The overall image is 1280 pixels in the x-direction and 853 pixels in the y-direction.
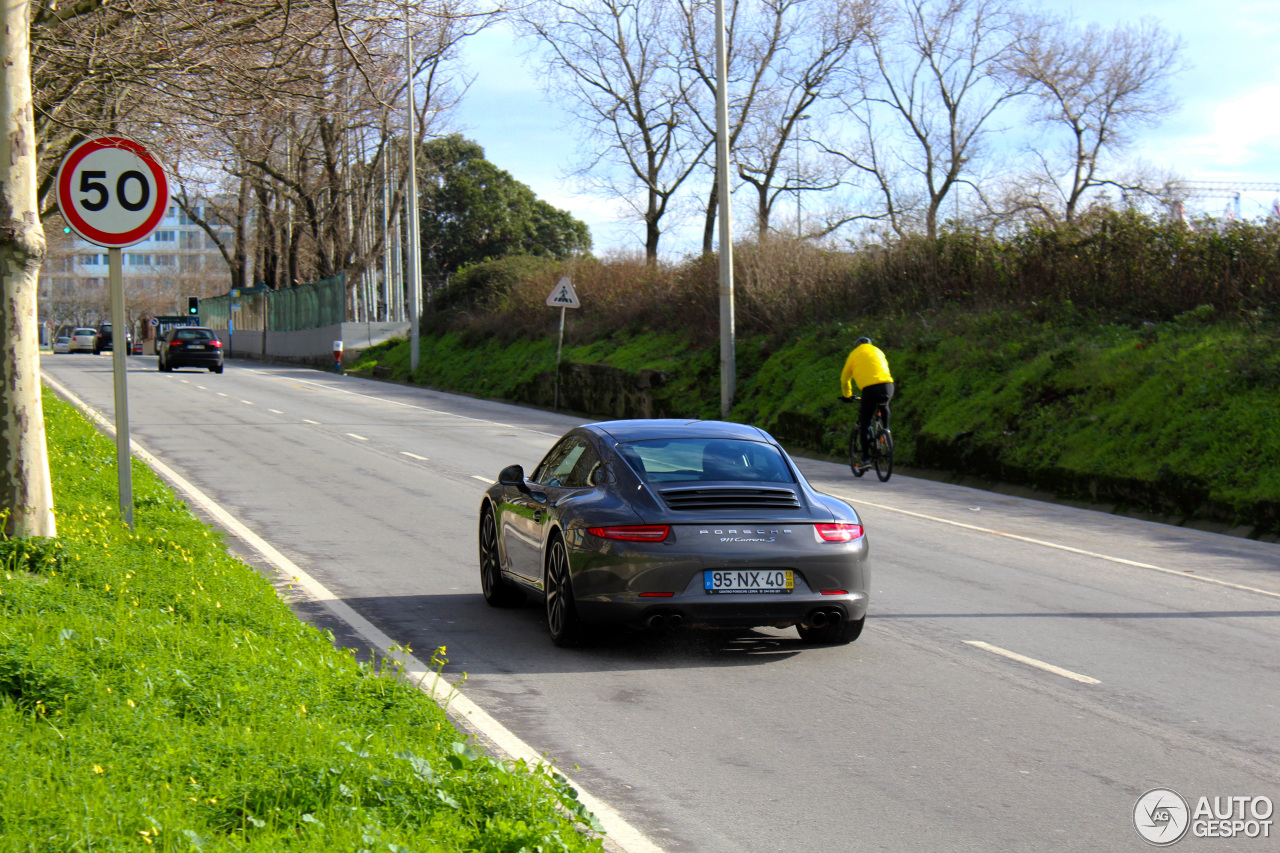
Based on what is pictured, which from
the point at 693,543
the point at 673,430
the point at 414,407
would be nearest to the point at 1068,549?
the point at 673,430

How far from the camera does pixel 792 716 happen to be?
666 cm

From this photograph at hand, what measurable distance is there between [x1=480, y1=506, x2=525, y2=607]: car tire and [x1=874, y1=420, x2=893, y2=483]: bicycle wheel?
385 inches

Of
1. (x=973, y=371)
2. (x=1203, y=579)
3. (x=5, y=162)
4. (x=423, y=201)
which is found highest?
(x=423, y=201)

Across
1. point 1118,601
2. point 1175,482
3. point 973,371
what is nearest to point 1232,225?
point 973,371

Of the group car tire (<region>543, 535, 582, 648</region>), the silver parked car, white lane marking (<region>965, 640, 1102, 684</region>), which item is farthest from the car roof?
the silver parked car

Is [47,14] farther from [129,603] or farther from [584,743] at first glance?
[584,743]

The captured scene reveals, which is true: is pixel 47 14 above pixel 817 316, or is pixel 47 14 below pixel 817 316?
above

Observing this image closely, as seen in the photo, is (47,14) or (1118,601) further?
(47,14)

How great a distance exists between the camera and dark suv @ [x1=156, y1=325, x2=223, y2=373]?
150 ft

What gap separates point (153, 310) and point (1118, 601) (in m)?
149

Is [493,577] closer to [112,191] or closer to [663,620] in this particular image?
[663,620]

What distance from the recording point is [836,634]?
8297 millimetres

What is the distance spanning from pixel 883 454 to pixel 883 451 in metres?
0.05

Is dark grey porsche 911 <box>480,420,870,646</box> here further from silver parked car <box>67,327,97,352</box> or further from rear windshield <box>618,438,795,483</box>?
silver parked car <box>67,327,97,352</box>
